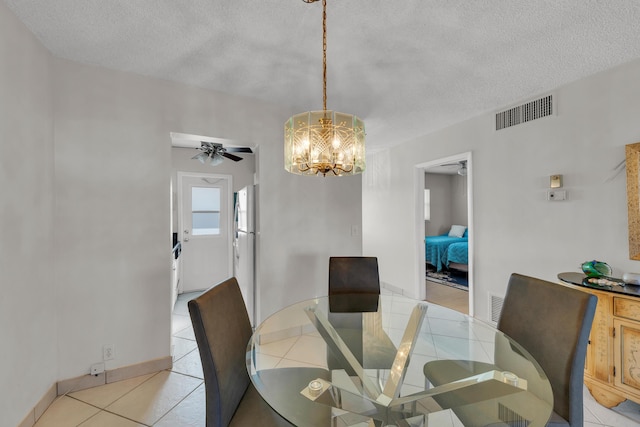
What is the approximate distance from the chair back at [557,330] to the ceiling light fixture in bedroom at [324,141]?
1129 millimetres

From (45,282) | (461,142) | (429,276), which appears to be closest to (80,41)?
(45,282)

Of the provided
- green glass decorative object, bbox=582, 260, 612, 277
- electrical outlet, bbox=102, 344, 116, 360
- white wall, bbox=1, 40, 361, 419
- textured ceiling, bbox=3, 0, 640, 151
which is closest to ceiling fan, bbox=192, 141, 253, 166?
white wall, bbox=1, 40, 361, 419

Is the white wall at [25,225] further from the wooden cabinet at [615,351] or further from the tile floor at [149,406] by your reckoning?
the wooden cabinet at [615,351]

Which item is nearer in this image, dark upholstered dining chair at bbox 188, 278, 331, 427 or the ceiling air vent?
dark upholstered dining chair at bbox 188, 278, 331, 427

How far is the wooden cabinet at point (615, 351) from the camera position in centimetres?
177

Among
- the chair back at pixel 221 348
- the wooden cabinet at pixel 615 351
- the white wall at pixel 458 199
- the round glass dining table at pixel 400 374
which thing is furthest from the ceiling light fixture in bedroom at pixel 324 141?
the white wall at pixel 458 199

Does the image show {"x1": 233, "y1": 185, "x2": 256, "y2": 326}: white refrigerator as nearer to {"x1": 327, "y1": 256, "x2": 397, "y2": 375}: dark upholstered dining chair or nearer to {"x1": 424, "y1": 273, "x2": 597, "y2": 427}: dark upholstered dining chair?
{"x1": 327, "y1": 256, "x2": 397, "y2": 375}: dark upholstered dining chair

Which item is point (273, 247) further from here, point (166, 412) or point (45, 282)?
point (45, 282)

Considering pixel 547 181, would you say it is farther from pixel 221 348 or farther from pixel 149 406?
pixel 149 406

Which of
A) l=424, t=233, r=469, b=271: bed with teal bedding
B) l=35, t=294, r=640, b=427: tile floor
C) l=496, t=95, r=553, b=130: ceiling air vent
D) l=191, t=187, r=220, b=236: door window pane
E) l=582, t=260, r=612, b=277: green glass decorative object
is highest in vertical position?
l=496, t=95, r=553, b=130: ceiling air vent

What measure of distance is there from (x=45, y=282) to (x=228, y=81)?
1.96 m

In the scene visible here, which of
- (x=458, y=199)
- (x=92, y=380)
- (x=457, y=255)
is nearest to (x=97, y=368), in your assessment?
(x=92, y=380)

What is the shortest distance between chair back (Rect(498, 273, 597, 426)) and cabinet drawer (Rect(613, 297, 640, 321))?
885mm

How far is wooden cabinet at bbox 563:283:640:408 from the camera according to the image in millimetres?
1769
